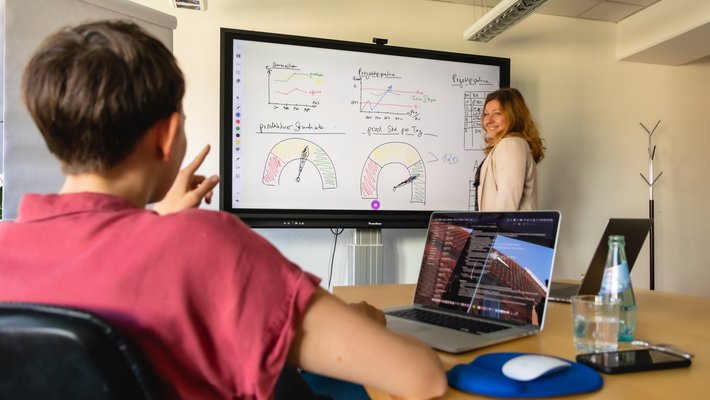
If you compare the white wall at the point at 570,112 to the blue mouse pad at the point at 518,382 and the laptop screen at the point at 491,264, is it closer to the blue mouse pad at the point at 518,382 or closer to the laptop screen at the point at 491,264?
the laptop screen at the point at 491,264

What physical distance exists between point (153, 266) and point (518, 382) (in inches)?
19.5

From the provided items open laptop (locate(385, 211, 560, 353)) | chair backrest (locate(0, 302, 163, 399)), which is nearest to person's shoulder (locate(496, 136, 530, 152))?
open laptop (locate(385, 211, 560, 353))

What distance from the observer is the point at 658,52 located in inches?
138

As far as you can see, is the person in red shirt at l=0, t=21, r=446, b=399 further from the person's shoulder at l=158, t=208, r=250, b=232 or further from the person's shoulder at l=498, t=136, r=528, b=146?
the person's shoulder at l=498, t=136, r=528, b=146

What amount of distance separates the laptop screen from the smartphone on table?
19 cm

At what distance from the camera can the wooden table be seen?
25.9 inches

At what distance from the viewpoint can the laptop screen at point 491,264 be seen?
0.99m

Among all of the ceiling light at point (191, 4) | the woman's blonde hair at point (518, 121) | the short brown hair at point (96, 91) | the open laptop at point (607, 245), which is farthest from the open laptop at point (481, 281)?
the ceiling light at point (191, 4)

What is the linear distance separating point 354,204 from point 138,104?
7.30 feet

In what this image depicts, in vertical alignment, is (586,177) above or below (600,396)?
above

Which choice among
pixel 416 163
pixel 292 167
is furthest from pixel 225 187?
pixel 416 163

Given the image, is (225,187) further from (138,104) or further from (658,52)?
(658,52)

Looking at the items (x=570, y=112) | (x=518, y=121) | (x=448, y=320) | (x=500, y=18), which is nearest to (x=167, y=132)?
(x=448, y=320)

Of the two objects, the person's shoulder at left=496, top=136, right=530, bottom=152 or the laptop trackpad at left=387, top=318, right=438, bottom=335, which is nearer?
the laptop trackpad at left=387, top=318, right=438, bottom=335
